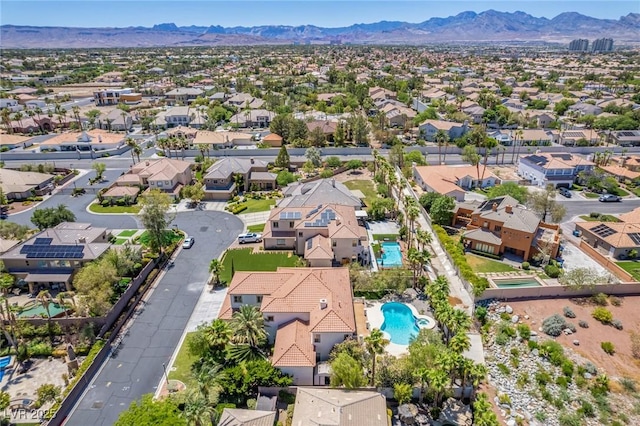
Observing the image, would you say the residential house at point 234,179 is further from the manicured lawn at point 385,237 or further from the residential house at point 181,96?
the residential house at point 181,96

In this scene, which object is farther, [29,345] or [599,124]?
[599,124]

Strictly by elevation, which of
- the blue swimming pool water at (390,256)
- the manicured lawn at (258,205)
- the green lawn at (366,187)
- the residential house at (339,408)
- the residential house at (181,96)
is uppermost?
the residential house at (181,96)

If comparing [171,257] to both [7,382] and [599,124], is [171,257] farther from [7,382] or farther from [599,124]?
[599,124]

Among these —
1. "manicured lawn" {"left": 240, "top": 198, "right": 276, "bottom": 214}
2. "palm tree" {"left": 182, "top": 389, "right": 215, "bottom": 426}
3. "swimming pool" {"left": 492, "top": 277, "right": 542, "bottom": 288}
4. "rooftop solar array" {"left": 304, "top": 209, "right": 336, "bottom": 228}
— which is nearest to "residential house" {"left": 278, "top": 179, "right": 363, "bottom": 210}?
"rooftop solar array" {"left": 304, "top": 209, "right": 336, "bottom": 228}

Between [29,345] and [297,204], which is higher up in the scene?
[297,204]

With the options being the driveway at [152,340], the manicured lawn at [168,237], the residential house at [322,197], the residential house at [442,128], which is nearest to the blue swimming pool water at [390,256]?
the residential house at [322,197]

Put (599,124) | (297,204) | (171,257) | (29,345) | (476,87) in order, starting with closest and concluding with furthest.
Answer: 1. (29,345)
2. (171,257)
3. (297,204)
4. (599,124)
5. (476,87)

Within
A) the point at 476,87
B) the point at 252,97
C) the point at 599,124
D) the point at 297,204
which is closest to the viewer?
the point at 297,204

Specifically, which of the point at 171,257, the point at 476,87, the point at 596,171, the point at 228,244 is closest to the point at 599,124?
the point at 596,171
